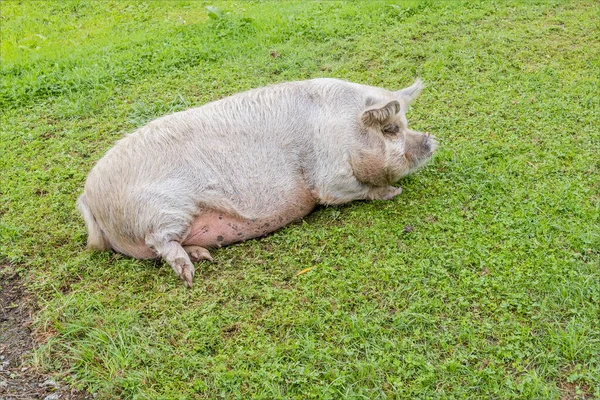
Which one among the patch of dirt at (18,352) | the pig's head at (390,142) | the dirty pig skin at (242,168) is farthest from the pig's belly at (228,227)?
the patch of dirt at (18,352)

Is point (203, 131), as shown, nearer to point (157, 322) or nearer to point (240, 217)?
point (240, 217)

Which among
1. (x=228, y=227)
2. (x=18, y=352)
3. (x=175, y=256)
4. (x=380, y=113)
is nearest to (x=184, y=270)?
(x=175, y=256)

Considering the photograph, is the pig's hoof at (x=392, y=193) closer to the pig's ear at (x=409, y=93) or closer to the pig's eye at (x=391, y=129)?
the pig's eye at (x=391, y=129)

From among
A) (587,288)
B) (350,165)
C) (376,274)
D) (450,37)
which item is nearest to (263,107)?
(350,165)

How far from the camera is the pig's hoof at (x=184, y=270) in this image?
436 cm

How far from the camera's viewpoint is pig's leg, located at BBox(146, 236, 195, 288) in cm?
438

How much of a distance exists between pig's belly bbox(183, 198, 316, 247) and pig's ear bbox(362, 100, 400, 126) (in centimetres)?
85

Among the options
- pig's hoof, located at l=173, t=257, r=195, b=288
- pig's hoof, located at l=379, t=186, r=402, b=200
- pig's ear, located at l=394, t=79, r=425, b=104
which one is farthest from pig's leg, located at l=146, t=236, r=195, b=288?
pig's ear, located at l=394, t=79, r=425, b=104

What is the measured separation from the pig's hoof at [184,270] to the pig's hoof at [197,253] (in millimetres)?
162

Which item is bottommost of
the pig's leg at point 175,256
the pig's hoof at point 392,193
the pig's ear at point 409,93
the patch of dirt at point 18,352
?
the patch of dirt at point 18,352

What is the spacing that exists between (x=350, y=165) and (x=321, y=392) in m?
1.95

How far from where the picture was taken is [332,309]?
13.2ft

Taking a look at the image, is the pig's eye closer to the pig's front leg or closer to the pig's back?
the pig's front leg

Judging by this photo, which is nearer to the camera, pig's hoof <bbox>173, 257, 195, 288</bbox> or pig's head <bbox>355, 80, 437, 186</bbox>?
pig's hoof <bbox>173, 257, 195, 288</bbox>
